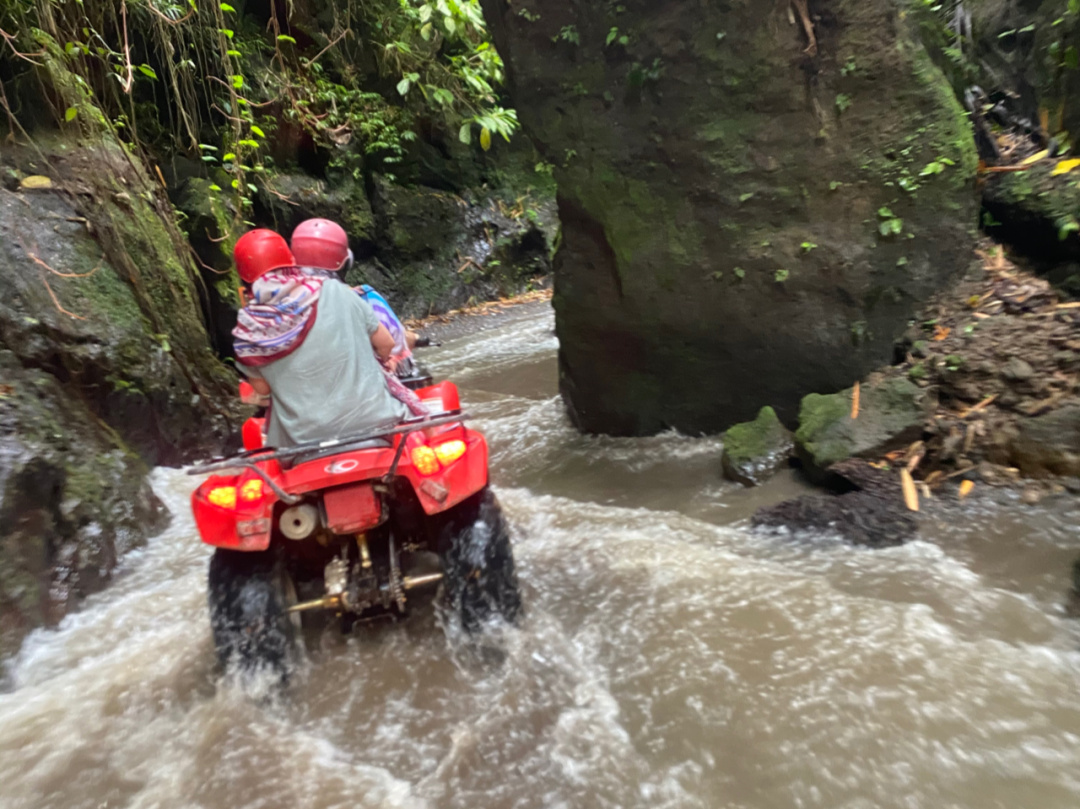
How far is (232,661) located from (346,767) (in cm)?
60

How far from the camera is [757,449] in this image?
4.07m

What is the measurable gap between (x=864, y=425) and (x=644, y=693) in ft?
7.21

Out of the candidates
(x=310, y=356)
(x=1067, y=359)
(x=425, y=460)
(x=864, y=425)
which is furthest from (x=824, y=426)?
(x=310, y=356)

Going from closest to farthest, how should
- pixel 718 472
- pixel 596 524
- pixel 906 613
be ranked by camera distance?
pixel 906 613 → pixel 596 524 → pixel 718 472

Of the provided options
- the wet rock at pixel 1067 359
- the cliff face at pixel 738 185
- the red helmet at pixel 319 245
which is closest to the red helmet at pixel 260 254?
the red helmet at pixel 319 245

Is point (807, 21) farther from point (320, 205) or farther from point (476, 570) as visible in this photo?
point (320, 205)

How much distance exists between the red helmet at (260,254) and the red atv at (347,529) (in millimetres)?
838

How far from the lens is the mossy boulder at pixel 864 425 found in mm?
3695

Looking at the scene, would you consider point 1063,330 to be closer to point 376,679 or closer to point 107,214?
point 376,679

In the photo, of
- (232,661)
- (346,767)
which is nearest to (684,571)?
(346,767)

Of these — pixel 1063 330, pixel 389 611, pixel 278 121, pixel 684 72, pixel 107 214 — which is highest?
pixel 278 121

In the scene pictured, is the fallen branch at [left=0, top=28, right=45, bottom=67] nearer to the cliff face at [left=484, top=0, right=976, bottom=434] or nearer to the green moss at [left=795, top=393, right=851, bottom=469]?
the cliff face at [left=484, top=0, right=976, bottom=434]

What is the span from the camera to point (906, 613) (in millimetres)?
2648

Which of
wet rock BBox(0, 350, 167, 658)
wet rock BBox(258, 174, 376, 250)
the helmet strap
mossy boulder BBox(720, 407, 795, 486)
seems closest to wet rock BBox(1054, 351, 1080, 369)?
mossy boulder BBox(720, 407, 795, 486)
